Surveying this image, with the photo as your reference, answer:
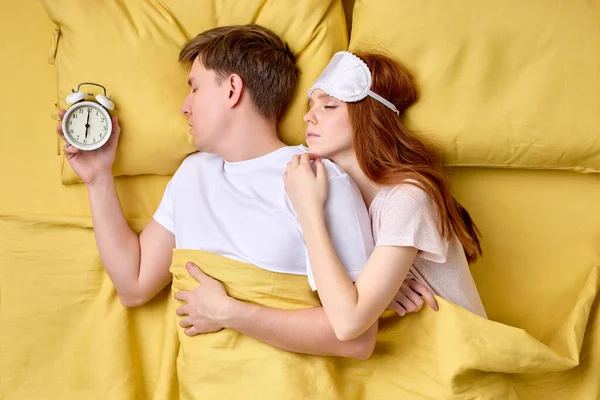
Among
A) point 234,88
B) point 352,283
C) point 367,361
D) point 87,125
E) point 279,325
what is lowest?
point 367,361

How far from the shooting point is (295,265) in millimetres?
1430

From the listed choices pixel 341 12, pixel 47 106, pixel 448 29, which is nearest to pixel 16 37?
pixel 47 106

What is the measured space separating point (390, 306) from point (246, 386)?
0.33 m

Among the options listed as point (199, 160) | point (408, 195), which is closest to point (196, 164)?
point (199, 160)

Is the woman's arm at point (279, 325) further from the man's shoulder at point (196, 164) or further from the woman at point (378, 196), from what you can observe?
the man's shoulder at point (196, 164)

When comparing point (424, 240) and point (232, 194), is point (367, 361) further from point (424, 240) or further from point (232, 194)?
point (232, 194)

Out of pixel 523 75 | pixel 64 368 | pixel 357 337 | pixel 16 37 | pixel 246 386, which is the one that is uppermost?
pixel 523 75

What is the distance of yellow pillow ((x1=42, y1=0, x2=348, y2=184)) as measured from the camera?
5.34 feet

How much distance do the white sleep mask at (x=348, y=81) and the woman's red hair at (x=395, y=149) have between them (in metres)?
0.02

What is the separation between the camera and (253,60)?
5.13 feet

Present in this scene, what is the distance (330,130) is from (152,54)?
474 millimetres

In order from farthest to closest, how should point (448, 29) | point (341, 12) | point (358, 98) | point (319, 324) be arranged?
1. point (341, 12)
2. point (448, 29)
3. point (358, 98)
4. point (319, 324)

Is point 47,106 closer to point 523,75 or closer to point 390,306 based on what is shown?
point 390,306

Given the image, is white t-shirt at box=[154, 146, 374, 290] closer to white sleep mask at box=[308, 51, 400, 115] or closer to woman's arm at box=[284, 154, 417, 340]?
woman's arm at box=[284, 154, 417, 340]
